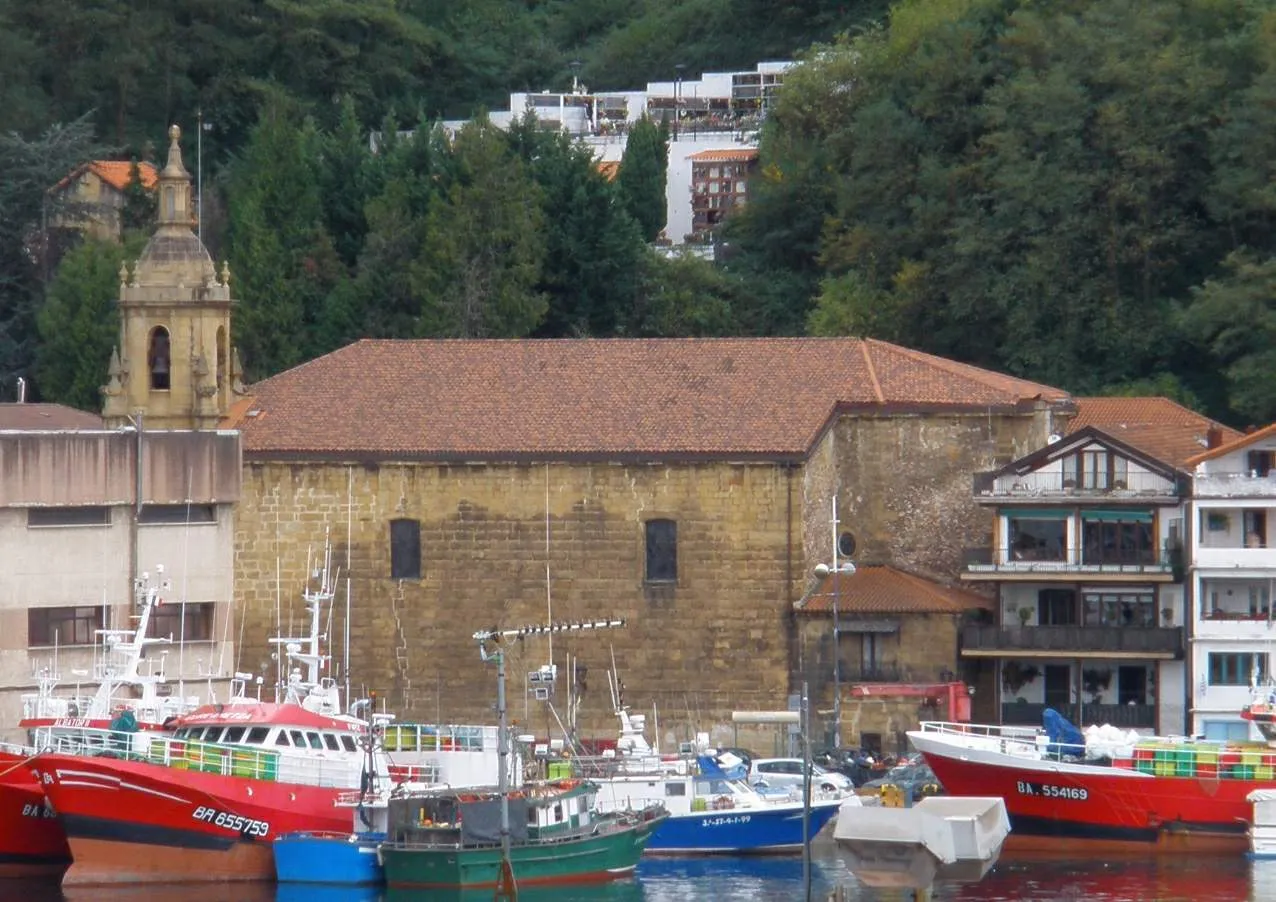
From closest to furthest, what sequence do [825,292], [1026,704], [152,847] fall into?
[152,847], [1026,704], [825,292]

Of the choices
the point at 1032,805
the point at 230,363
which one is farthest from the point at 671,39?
the point at 1032,805

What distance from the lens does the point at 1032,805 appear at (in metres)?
56.5

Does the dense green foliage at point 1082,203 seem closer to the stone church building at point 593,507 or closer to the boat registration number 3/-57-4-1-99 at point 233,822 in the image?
the stone church building at point 593,507

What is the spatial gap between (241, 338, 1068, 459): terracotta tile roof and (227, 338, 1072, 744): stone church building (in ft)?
0.20

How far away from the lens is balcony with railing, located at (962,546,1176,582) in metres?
62.6

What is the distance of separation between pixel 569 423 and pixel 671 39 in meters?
48.3

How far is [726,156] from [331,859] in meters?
46.4

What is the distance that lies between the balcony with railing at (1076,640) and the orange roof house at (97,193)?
34467 mm

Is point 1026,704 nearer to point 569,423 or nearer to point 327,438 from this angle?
point 569,423

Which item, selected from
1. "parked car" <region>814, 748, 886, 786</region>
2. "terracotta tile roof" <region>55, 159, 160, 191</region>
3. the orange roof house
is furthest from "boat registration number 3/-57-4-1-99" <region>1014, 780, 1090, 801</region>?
"terracotta tile roof" <region>55, 159, 160, 191</region>

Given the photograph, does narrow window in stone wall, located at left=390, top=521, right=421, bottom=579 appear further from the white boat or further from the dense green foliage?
the dense green foliage

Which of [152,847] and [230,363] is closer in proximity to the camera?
[152,847]

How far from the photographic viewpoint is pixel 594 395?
64375 mm

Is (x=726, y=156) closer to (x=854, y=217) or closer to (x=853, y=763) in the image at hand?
(x=854, y=217)
